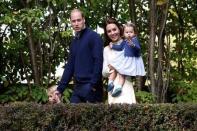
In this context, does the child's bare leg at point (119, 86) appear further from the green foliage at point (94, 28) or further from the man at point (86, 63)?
the green foliage at point (94, 28)

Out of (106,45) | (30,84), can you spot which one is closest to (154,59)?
(30,84)

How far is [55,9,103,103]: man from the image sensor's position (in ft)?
20.9

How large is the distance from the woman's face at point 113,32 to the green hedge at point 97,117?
1248 millimetres

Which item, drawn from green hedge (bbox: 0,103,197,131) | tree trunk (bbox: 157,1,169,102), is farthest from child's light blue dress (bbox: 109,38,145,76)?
tree trunk (bbox: 157,1,169,102)

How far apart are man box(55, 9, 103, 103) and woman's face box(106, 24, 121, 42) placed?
144 millimetres

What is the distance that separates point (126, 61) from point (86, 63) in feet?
1.54

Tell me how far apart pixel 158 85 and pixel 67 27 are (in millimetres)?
1811

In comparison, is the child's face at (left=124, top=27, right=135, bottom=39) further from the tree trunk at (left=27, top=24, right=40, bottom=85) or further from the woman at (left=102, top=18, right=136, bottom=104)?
the tree trunk at (left=27, top=24, right=40, bottom=85)

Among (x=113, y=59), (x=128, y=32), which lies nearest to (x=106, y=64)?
(x=113, y=59)

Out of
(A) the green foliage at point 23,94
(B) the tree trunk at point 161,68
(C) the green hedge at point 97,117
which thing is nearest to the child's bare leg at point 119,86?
(C) the green hedge at point 97,117

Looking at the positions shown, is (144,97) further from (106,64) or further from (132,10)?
(106,64)

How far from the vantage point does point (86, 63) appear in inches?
254

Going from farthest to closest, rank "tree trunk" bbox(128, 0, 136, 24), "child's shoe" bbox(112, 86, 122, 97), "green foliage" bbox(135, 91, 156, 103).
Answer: "tree trunk" bbox(128, 0, 136, 24) → "green foliage" bbox(135, 91, 156, 103) → "child's shoe" bbox(112, 86, 122, 97)

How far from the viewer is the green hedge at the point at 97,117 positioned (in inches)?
204
